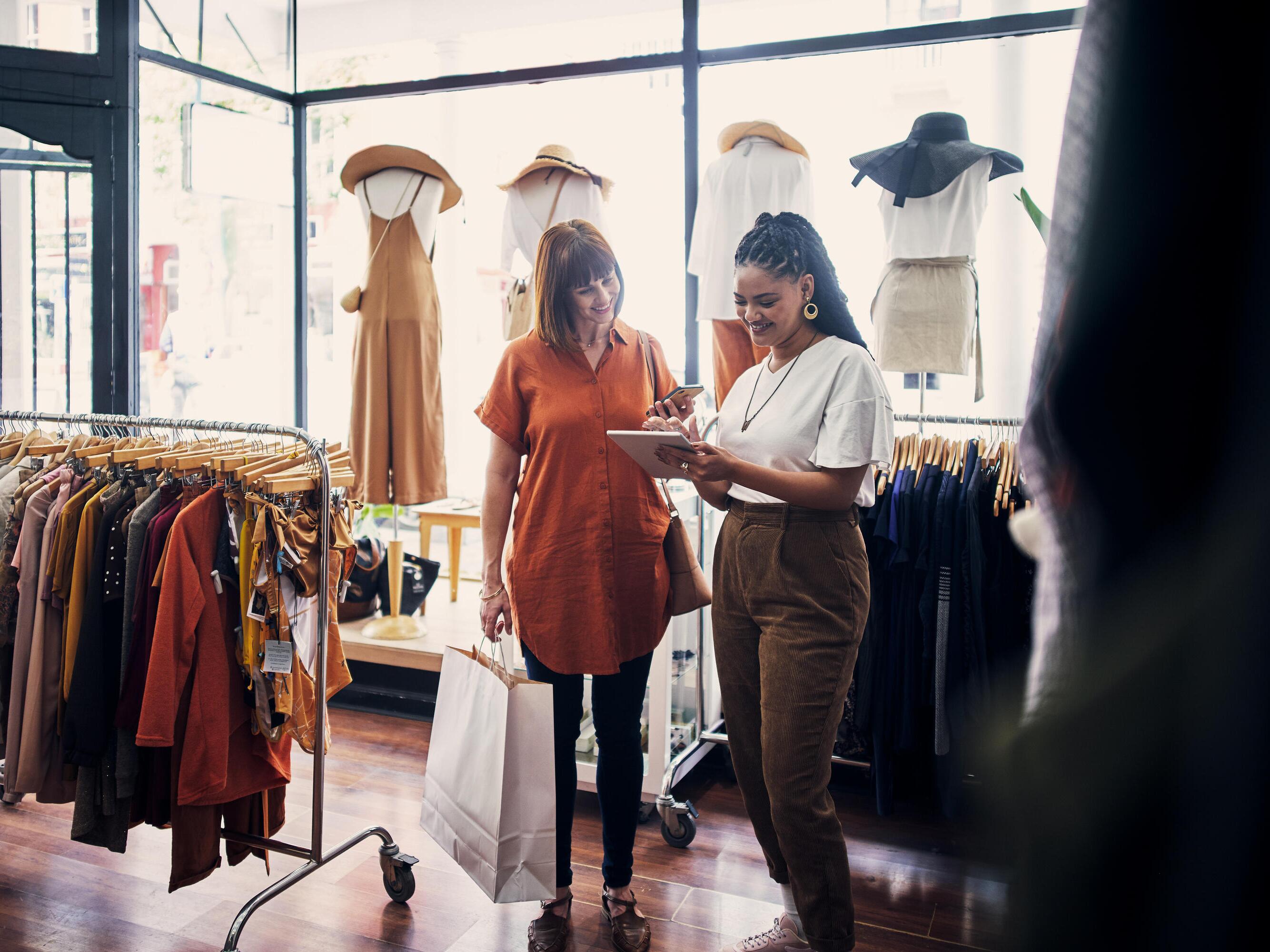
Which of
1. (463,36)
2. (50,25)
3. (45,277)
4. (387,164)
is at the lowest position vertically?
(45,277)

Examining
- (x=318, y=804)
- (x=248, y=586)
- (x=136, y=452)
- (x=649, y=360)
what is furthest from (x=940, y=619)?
(x=136, y=452)

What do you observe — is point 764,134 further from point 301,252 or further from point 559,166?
point 301,252

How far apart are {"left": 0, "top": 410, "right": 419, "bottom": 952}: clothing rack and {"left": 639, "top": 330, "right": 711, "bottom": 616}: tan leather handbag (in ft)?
2.42

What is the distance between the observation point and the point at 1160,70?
1.23 ft

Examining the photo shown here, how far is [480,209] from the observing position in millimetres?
4188

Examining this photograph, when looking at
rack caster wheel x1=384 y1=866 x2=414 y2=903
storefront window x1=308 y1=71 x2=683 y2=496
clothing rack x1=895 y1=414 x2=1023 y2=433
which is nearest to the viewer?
rack caster wheel x1=384 y1=866 x2=414 y2=903

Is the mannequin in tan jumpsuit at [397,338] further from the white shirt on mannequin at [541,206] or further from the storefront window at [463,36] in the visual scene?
the storefront window at [463,36]

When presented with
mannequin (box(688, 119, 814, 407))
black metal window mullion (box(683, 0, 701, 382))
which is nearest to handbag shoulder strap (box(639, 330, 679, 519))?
mannequin (box(688, 119, 814, 407))

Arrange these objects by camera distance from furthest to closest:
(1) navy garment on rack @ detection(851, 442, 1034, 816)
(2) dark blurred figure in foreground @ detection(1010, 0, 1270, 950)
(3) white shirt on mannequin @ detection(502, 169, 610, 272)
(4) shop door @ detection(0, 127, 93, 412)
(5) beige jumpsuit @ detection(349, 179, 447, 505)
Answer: (5) beige jumpsuit @ detection(349, 179, 447, 505)
(3) white shirt on mannequin @ detection(502, 169, 610, 272)
(4) shop door @ detection(0, 127, 93, 412)
(1) navy garment on rack @ detection(851, 442, 1034, 816)
(2) dark blurred figure in foreground @ detection(1010, 0, 1270, 950)

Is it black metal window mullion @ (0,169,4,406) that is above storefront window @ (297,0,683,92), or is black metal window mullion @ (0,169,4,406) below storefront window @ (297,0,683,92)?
below

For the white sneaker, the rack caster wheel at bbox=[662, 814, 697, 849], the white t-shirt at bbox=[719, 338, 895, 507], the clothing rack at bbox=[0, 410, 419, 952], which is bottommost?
the rack caster wheel at bbox=[662, 814, 697, 849]

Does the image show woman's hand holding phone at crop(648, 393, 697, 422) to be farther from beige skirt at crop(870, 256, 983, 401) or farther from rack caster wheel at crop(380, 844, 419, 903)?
rack caster wheel at crop(380, 844, 419, 903)

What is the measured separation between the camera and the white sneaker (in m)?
2.02

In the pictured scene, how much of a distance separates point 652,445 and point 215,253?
2.59 meters
